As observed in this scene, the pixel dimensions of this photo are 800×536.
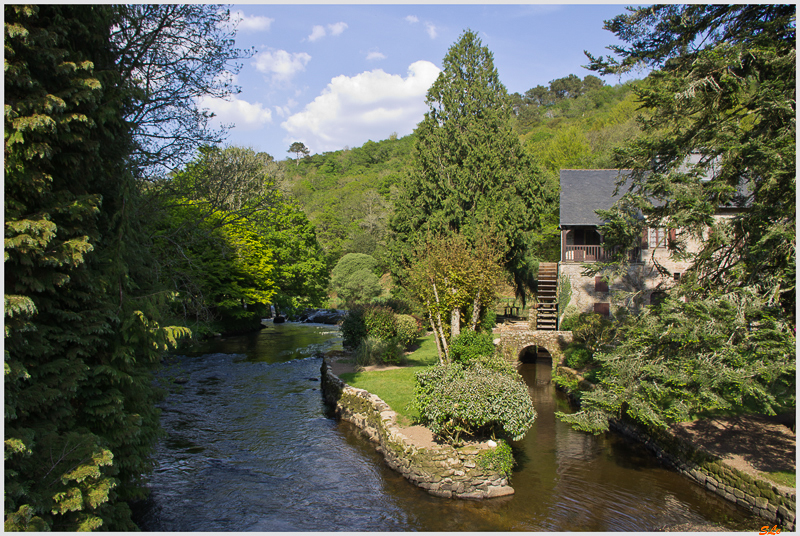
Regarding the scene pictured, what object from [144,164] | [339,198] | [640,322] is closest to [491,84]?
[640,322]

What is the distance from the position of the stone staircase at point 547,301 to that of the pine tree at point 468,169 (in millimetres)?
1781

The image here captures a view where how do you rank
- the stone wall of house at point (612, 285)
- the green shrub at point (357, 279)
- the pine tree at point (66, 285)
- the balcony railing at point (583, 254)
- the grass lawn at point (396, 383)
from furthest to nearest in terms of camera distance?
the green shrub at point (357, 279) < the balcony railing at point (583, 254) < the stone wall of house at point (612, 285) < the grass lawn at point (396, 383) < the pine tree at point (66, 285)

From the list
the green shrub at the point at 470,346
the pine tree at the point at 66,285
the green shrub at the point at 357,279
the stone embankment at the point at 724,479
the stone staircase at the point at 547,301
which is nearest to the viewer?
the pine tree at the point at 66,285

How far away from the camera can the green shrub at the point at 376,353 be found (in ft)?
64.9

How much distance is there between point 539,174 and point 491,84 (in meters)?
5.70

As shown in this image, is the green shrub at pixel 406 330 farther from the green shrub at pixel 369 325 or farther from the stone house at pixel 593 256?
the stone house at pixel 593 256

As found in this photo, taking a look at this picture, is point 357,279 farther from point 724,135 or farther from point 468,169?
point 724,135

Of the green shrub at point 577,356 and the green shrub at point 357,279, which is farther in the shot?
the green shrub at point 357,279

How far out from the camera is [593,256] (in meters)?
26.2

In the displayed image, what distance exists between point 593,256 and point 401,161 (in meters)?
48.0

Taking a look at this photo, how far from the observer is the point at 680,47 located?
→ 1153 centimetres

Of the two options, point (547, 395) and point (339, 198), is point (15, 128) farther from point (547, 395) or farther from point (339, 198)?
point (339, 198)

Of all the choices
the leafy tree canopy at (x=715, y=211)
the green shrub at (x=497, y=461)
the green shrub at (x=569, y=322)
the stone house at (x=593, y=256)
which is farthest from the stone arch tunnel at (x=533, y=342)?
the green shrub at (x=497, y=461)

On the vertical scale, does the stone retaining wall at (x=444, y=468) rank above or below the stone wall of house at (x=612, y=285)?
below
